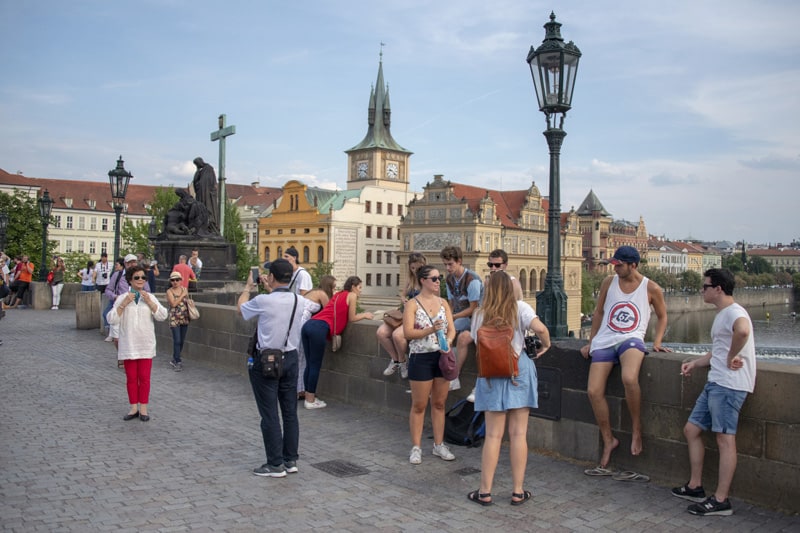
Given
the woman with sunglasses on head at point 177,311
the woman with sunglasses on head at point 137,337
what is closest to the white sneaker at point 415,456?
the woman with sunglasses on head at point 137,337

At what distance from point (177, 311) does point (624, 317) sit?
805cm

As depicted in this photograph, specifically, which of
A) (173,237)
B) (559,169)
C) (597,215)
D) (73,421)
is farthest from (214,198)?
(597,215)

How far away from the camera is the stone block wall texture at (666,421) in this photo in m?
5.31

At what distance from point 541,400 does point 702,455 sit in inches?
70.5

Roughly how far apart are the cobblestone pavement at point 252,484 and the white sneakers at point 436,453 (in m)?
0.08

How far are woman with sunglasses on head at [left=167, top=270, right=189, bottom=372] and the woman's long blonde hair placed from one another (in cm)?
719

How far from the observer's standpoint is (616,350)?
612cm

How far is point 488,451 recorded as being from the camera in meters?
5.50

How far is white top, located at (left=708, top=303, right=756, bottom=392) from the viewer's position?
5.22 m

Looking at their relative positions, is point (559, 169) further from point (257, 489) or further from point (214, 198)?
point (214, 198)

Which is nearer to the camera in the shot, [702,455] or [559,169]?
[702,455]

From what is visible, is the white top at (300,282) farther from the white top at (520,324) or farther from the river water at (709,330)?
the river water at (709,330)

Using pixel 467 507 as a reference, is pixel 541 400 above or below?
above

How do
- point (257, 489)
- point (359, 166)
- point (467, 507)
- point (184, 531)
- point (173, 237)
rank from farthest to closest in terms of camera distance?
point (359, 166), point (173, 237), point (257, 489), point (467, 507), point (184, 531)
